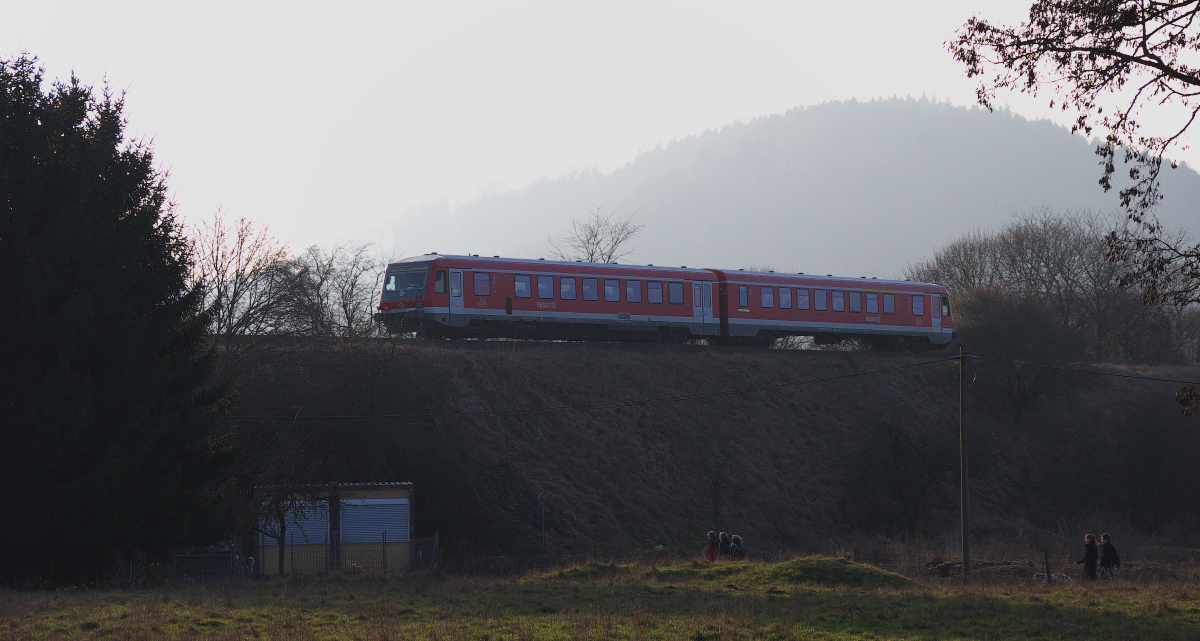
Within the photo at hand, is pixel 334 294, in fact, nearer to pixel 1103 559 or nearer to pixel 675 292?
pixel 675 292

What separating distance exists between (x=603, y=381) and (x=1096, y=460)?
2192 cm

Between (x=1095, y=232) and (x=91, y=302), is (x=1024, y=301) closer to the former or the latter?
(x=1095, y=232)

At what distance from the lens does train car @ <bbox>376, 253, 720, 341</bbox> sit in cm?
3497

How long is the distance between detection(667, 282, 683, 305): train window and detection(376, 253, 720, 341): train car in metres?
0.04

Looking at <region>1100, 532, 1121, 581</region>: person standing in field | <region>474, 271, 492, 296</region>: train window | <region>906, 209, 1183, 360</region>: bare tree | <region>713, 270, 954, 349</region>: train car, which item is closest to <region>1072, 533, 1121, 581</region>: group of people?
<region>1100, 532, 1121, 581</region>: person standing in field

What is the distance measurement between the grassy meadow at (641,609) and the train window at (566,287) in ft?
53.8

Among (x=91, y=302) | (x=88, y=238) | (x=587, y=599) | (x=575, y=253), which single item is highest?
(x=575, y=253)

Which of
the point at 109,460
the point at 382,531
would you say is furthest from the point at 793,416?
the point at 109,460

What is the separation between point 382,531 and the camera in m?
26.4

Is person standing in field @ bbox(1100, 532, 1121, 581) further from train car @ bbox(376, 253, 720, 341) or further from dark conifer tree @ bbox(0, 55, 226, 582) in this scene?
train car @ bbox(376, 253, 720, 341)

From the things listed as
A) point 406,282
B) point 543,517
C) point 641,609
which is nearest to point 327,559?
point 543,517

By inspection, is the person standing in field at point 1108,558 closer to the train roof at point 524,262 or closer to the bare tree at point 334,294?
the train roof at point 524,262

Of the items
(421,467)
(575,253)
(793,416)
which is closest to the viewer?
(421,467)

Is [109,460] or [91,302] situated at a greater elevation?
[91,302]
